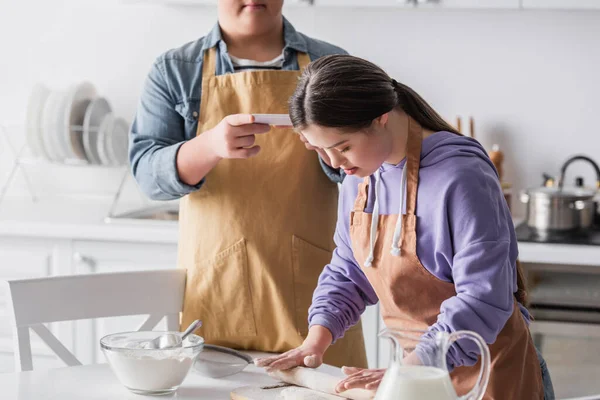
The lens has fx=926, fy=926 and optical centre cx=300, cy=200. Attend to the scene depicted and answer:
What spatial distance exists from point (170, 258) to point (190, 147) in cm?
113

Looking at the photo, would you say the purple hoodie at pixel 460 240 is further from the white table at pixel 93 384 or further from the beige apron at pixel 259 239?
the beige apron at pixel 259 239

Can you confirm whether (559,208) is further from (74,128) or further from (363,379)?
(363,379)

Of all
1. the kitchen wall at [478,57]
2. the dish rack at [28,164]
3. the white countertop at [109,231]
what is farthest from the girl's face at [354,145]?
the kitchen wall at [478,57]

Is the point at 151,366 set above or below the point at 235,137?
below

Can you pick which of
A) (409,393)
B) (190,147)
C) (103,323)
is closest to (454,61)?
(103,323)

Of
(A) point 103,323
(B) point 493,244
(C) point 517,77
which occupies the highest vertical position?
(C) point 517,77

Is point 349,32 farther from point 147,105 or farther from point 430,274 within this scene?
point 430,274

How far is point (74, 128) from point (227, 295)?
59.5 inches

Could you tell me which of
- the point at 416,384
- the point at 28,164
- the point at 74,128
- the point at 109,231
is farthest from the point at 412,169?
the point at 28,164

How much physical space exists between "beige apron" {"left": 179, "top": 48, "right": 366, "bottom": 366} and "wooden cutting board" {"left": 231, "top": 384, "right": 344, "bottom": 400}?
0.43 metres

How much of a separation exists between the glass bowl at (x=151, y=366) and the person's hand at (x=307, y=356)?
11 centimetres

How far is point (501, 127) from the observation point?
10.3 ft

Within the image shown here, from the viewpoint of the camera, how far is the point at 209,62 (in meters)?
1.86

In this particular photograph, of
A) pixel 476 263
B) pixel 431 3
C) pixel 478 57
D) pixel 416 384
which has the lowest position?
pixel 416 384
